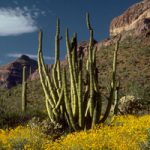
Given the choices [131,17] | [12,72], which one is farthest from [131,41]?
[12,72]

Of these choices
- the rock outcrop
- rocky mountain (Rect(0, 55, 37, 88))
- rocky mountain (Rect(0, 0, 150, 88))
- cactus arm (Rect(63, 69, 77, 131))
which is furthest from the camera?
rocky mountain (Rect(0, 55, 37, 88))

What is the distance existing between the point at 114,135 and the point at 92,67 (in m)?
4.51

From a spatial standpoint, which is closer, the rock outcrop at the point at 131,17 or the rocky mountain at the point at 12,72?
the rock outcrop at the point at 131,17

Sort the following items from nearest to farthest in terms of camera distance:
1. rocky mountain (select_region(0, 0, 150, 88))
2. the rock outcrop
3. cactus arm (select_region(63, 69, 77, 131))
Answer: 1. cactus arm (select_region(63, 69, 77, 131))
2. rocky mountain (select_region(0, 0, 150, 88))
3. the rock outcrop

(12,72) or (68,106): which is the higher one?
(12,72)

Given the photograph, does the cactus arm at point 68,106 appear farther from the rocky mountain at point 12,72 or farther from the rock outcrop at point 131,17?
the rocky mountain at point 12,72

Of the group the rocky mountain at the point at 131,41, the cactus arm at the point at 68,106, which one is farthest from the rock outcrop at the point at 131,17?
A: the cactus arm at the point at 68,106

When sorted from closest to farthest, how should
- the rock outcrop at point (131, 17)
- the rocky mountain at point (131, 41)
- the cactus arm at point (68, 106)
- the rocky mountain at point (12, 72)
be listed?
the cactus arm at point (68, 106) → the rocky mountain at point (131, 41) → the rock outcrop at point (131, 17) → the rocky mountain at point (12, 72)

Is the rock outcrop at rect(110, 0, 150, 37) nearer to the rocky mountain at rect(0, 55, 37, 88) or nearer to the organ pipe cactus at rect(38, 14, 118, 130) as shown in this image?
the rocky mountain at rect(0, 55, 37, 88)

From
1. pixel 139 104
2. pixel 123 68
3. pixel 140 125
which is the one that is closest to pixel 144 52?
pixel 123 68

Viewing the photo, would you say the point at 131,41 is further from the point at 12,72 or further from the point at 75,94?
the point at 12,72

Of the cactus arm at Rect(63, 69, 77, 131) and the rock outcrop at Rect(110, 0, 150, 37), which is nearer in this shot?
the cactus arm at Rect(63, 69, 77, 131)

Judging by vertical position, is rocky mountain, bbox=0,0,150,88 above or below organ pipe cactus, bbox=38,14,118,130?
above

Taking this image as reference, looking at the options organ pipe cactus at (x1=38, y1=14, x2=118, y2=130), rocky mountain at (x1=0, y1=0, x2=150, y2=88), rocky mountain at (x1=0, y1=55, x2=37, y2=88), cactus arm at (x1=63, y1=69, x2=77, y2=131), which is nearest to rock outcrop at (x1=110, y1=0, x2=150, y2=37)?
rocky mountain at (x1=0, y1=0, x2=150, y2=88)
